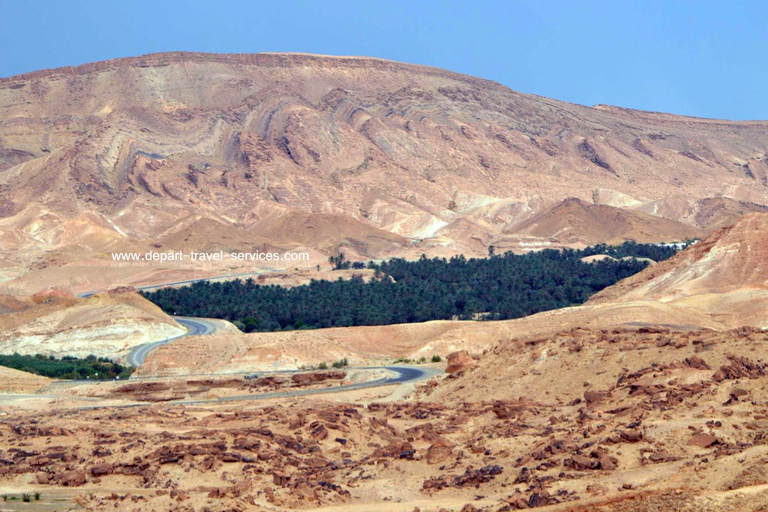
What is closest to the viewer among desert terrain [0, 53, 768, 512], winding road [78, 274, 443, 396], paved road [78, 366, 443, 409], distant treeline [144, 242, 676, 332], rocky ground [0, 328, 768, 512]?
rocky ground [0, 328, 768, 512]

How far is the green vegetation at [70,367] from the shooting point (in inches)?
2451

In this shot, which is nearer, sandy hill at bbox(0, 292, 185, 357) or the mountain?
sandy hill at bbox(0, 292, 185, 357)

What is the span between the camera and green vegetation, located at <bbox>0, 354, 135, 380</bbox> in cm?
6225

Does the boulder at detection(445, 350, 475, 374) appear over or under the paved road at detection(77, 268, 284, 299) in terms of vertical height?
under

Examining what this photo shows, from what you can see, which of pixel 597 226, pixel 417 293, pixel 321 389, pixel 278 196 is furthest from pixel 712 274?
pixel 278 196

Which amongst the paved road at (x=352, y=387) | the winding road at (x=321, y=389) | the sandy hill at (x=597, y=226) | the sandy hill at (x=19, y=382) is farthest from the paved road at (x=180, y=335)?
the sandy hill at (x=597, y=226)

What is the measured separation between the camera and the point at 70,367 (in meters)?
65.2

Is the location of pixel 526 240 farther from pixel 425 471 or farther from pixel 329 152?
pixel 425 471

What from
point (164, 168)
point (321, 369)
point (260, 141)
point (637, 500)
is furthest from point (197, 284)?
point (637, 500)

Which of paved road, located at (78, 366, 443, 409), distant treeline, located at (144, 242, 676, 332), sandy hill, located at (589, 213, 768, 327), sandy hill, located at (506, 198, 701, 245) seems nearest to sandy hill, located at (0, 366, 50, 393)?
paved road, located at (78, 366, 443, 409)

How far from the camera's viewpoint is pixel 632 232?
14950 cm

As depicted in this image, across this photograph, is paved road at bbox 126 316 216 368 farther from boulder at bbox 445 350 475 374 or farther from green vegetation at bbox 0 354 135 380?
boulder at bbox 445 350 475 374

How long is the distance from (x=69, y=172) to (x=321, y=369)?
11824cm

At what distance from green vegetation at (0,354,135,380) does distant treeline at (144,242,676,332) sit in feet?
60.1
